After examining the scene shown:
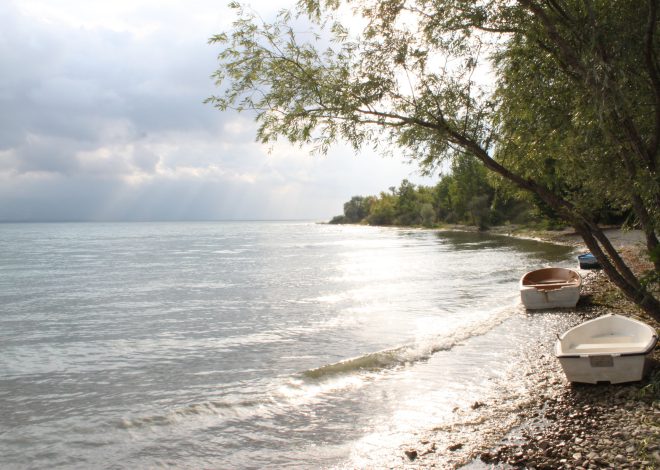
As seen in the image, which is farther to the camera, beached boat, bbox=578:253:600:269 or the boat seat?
beached boat, bbox=578:253:600:269

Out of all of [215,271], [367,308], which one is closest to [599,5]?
[367,308]

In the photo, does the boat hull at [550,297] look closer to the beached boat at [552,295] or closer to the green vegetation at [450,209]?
the beached boat at [552,295]

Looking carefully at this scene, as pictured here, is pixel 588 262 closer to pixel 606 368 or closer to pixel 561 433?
pixel 606 368

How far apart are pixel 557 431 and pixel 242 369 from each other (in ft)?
28.7

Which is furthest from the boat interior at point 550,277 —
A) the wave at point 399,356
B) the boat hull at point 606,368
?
the boat hull at point 606,368

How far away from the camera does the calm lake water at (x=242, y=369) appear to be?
923 centimetres

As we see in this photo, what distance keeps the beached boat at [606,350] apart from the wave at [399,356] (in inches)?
177

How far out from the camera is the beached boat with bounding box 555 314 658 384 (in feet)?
32.4

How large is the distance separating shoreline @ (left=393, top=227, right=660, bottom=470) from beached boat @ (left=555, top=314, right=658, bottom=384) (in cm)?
28

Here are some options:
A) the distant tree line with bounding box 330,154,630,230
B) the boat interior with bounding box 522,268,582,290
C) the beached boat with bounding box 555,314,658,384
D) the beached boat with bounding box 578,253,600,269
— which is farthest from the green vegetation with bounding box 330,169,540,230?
the beached boat with bounding box 555,314,658,384

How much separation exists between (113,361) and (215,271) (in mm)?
27224

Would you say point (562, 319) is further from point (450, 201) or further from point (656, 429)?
point (450, 201)

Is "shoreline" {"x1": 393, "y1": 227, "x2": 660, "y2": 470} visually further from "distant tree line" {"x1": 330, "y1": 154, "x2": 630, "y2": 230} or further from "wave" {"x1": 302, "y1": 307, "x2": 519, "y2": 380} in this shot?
"distant tree line" {"x1": 330, "y1": 154, "x2": 630, "y2": 230}

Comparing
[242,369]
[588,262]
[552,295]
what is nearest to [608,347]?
[242,369]
